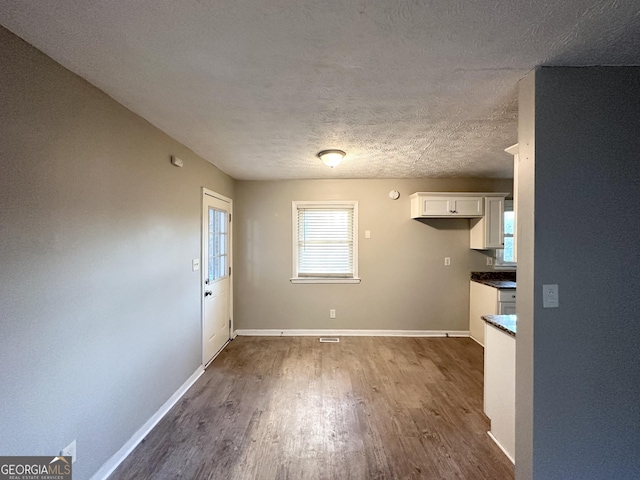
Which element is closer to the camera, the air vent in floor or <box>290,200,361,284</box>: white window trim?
the air vent in floor

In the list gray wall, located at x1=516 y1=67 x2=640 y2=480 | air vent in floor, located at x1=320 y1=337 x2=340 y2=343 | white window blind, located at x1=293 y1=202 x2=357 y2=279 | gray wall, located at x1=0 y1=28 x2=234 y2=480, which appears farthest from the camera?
white window blind, located at x1=293 y1=202 x2=357 y2=279

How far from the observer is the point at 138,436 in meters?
2.06

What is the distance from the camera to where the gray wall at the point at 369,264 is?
4250 millimetres

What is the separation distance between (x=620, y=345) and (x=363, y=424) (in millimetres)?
1699

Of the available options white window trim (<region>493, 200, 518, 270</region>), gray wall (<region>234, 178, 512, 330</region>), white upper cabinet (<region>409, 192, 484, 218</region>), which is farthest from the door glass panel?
white window trim (<region>493, 200, 518, 270</region>)

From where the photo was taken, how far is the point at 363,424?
7.47ft

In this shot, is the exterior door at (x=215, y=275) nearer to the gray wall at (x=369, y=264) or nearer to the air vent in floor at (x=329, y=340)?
the gray wall at (x=369, y=264)

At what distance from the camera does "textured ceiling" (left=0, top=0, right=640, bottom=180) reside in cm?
108

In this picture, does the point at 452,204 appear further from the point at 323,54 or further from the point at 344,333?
the point at 323,54

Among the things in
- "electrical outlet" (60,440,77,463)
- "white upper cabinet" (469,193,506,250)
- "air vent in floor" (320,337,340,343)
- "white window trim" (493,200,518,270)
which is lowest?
"air vent in floor" (320,337,340,343)

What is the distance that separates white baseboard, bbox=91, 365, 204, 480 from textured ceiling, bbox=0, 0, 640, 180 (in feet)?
7.37

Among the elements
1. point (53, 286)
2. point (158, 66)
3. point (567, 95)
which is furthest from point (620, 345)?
point (53, 286)

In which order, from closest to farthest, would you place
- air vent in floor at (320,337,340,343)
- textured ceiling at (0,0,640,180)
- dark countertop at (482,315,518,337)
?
textured ceiling at (0,0,640,180)
dark countertop at (482,315,518,337)
air vent in floor at (320,337,340,343)

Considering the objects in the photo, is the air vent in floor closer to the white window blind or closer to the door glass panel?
the white window blind
